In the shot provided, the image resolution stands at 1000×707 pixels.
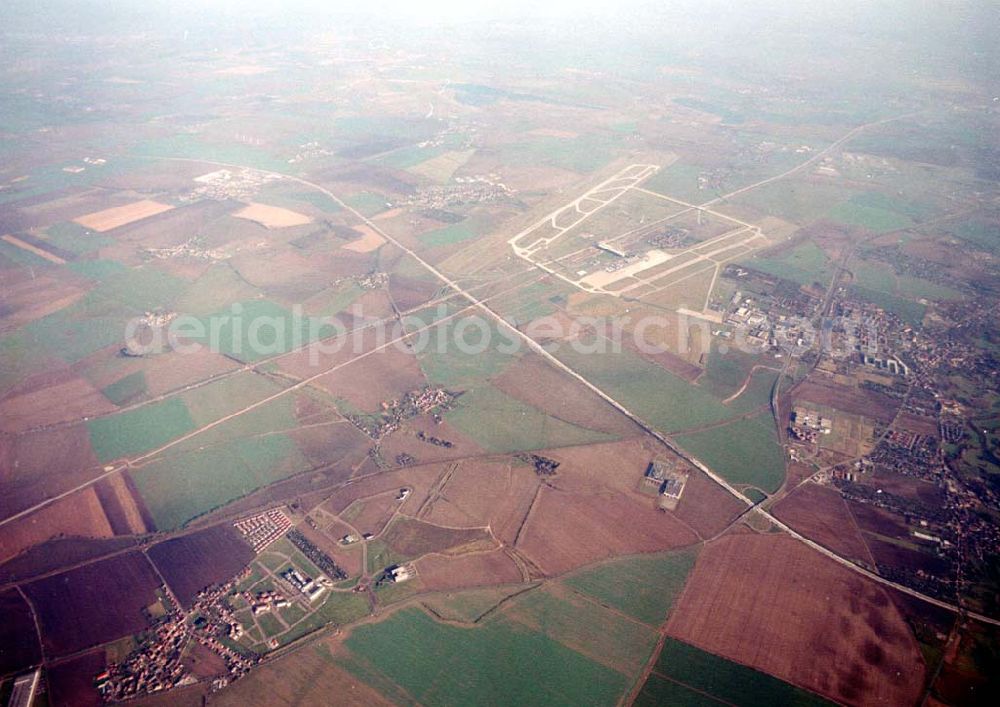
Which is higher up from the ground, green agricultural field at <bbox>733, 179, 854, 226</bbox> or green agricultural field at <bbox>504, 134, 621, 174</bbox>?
green agricultural field at <bbox>733, 179, 854, 226</bbox>

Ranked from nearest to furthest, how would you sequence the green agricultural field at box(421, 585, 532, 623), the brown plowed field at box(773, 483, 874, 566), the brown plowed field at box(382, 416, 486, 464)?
1. the green agricultural field at box(421, 585, 532, 623)
2. the brown plowed field at box(773, 483, 874, 566)
3. the brown plowed field at box(382, 416, 486, 464)

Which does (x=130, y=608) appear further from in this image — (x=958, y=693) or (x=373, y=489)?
(x=958, y=693)

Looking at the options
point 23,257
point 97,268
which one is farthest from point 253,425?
point 23,257

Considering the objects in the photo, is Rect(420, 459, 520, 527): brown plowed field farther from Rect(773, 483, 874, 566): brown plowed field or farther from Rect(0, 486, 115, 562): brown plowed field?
Rect(0, 486, 115, 562): brown plowed field

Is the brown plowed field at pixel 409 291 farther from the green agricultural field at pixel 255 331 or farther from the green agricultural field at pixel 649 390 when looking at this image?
the green agricultural field at pixel 649 390

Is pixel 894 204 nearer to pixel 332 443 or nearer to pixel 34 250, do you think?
pixel 332 443

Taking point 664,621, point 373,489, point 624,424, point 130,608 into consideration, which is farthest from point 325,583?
point 624,424

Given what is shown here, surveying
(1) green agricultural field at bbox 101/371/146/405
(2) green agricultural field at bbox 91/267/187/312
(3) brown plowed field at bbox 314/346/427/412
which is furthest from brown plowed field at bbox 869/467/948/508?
(2) green agricultural field at bbox 91/267/187/312
